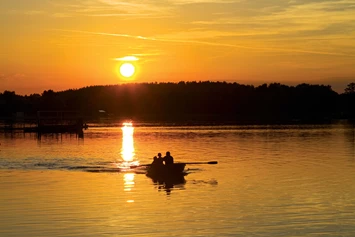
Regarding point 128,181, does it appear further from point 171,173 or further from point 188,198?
point 188,198

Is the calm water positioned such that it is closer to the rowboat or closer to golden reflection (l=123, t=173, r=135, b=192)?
golden reflection (l=123, t=173, r=135, b=192)

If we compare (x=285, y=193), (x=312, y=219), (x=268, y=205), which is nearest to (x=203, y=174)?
(x=285, y=193)

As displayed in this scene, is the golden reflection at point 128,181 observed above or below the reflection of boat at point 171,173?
below

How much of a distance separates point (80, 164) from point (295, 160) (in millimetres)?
18373

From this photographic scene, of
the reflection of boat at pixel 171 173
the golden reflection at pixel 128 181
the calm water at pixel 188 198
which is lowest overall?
the golden reflection at pixel 128 181

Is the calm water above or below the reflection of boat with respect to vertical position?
below

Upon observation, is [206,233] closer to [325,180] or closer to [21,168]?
[325,180]

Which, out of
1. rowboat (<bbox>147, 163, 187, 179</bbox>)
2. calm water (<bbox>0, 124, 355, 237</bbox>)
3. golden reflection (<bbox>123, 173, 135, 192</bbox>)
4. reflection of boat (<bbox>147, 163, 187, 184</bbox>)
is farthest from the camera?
rowboat (<bbox>147, 163, 187, 179</bbox>)

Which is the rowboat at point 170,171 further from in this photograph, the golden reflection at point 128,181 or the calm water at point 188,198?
the golden reflection at point 128,181

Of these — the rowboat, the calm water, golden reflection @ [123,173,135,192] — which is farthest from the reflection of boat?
golden reflection @ [123,173,135,192]

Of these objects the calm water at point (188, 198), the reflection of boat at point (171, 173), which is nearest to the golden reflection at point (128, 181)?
the calm water at point (188, 198)

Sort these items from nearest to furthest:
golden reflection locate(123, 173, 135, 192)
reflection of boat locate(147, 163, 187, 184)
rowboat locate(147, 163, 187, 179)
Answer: golden reflection locate(123, 173, 135, 192)
reflection of boat locate(147, 163, 187, 184)
rowboat locate(147, 163, 187, 179)

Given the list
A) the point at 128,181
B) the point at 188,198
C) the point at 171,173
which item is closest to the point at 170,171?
the point at 171,173

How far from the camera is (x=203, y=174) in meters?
43.2
